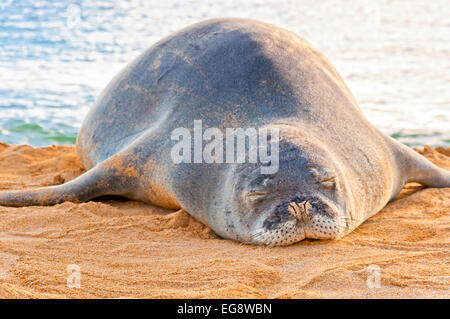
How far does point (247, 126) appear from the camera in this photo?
4.83 metres

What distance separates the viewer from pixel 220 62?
5426mm

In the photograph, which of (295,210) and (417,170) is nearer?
(295,210)

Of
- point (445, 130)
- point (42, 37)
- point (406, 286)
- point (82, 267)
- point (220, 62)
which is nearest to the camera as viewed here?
point (406, 286)

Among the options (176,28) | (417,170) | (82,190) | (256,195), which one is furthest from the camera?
(176,28)

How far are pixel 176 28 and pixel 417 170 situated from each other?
14.6 metres

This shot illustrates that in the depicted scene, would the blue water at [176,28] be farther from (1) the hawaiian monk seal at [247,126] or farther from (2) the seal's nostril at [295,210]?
(2) the seal's nostril at [295,210]

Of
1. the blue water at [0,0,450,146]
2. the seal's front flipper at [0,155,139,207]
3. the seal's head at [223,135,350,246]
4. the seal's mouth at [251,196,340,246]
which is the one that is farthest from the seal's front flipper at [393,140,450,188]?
the blue water at [0,0,450,146]

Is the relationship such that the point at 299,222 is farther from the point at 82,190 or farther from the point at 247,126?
the point at 82,190

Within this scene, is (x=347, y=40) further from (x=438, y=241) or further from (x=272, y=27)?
(x=438, y=241)

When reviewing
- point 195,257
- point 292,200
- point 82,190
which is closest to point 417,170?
point 292,200

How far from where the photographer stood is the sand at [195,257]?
3.29m

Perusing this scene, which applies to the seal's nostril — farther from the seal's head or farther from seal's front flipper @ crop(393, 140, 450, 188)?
seal's front flipper @ crop(393, 140, 450, 188)

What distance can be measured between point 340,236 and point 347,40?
50.6ft
